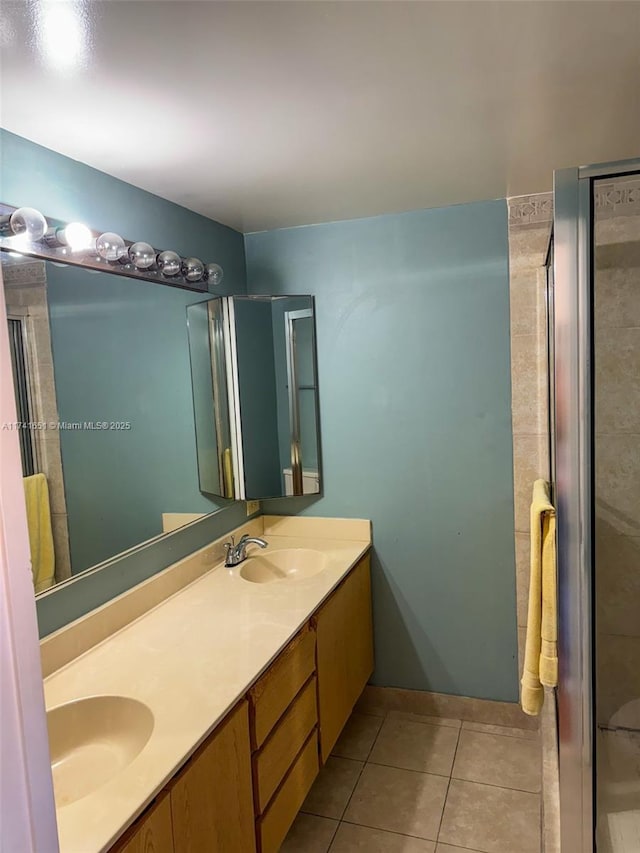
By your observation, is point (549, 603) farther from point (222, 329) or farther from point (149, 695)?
point (222, 329)

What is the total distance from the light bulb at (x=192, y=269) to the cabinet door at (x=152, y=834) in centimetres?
160

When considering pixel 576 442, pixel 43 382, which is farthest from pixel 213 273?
pixel 576 442

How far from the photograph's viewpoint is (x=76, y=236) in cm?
163

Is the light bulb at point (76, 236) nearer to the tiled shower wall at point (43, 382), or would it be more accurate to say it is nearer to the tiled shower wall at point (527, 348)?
the tiled shower wall at point (43, 382)

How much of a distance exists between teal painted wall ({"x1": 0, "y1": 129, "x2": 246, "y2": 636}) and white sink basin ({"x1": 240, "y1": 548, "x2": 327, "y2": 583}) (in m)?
0.21

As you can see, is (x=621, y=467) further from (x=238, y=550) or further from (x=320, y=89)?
(x=320, y=89)

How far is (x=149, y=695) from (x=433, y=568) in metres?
1.45

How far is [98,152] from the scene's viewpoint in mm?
1670

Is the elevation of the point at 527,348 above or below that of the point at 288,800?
above

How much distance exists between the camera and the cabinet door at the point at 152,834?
1.08m

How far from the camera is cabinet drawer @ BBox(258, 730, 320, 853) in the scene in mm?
1611

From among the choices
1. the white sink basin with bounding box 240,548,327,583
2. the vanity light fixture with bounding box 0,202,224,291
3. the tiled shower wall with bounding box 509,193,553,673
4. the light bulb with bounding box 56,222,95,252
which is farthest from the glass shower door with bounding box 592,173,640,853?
the light bulb with bounding box 56,222,95,252

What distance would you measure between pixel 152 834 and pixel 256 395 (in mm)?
1703

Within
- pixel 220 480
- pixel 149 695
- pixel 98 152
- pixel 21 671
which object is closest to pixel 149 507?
pixel 220 480
